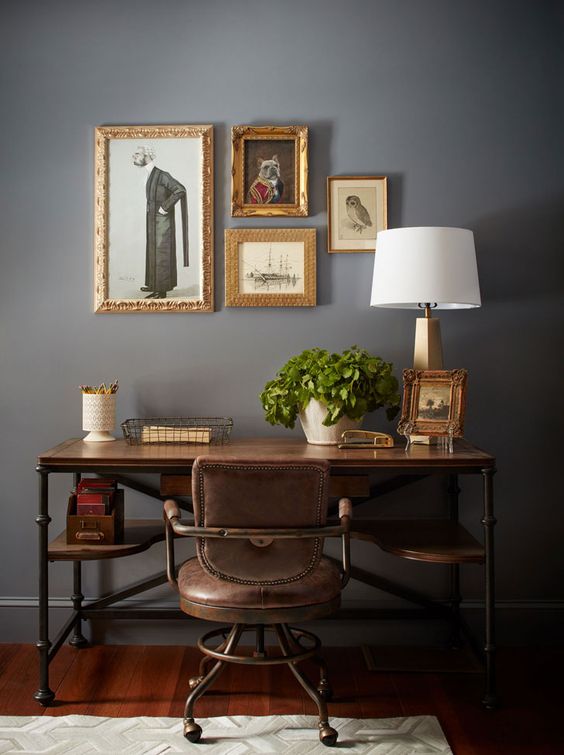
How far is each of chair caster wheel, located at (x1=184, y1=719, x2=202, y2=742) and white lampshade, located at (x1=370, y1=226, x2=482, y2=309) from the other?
59.3 inches

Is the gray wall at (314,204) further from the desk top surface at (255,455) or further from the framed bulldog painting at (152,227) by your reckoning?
the desk top surface at (255,455)

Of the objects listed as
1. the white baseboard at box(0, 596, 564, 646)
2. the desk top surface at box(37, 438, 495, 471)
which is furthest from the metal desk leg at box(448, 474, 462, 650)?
the desk top surface at box(37, 438, 495, 471)

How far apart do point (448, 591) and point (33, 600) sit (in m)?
1.67

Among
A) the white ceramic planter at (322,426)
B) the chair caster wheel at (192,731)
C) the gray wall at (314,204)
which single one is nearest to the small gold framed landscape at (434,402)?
the white ceramic planter at (322,426)

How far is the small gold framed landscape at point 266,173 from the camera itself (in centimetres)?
297

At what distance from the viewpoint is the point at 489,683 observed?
2482 mm

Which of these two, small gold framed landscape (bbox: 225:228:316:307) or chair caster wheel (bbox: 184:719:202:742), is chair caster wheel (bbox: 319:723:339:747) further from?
small gold framed landscape (bbox: 225:228:316:307)

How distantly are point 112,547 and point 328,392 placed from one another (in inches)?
36.2

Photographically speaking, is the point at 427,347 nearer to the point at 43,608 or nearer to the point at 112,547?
the point at 112,547

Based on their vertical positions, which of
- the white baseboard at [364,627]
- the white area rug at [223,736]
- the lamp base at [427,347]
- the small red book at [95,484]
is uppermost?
the lamp base at [427,347]

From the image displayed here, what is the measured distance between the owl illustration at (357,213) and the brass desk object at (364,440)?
0.84 m

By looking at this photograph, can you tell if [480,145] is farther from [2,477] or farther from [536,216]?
[2,477]

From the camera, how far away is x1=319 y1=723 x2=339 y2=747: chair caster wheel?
2.23m

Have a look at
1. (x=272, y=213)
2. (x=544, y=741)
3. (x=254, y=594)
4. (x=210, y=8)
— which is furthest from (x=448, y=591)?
(x=210, y=8)
